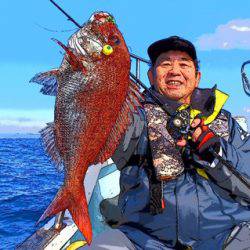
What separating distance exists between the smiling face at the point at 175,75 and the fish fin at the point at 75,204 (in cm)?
170

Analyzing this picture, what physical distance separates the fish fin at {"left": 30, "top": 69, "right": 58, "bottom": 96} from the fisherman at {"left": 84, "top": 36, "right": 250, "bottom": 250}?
1158 mm

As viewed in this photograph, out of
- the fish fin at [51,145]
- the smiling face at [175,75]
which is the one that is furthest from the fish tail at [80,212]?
the smiling face at [175,75]

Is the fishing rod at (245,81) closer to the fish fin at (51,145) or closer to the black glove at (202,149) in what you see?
the black glove at (202,149)

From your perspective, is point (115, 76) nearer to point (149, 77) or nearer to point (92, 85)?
point (92, 85)

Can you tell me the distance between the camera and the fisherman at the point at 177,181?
4.37 metres

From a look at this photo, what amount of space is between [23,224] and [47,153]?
9869 mm

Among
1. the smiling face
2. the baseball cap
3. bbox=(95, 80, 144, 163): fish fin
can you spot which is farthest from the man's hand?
the baseball cap

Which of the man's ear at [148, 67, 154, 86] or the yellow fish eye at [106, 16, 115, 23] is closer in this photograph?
the yellow fish eye at [106, 16, 115, 23]

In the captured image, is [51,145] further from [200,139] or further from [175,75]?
[175,75]

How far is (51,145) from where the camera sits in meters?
3.43

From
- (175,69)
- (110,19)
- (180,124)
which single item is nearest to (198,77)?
(175,69)

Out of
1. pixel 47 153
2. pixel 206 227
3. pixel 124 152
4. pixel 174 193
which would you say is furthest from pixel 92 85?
pixel 206 227

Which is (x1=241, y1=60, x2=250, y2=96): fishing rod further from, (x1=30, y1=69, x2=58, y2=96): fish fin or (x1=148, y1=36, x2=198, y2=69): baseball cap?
(x1=30, y1=69, x2=58, y2=96): fish fin

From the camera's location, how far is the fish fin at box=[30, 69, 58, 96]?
3.25 m
